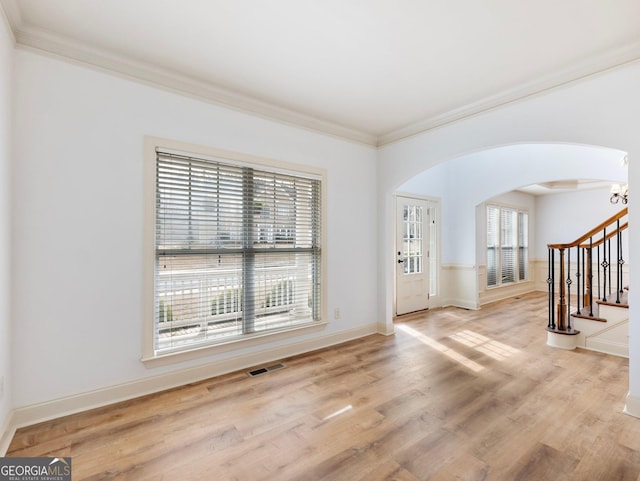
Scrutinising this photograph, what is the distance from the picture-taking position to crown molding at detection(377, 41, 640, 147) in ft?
7.55

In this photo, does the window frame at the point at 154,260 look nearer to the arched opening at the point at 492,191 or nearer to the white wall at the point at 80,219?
the white wall at the point at 80,219

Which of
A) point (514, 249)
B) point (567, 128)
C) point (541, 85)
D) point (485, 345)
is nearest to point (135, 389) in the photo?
point (485, 345)

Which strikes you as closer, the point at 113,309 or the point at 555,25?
the point at 555,25

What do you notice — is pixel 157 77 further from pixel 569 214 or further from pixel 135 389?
pixel 569 214

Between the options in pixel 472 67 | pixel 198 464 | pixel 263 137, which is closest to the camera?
pixel 198 464

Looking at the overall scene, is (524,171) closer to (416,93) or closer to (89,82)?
(416,93)

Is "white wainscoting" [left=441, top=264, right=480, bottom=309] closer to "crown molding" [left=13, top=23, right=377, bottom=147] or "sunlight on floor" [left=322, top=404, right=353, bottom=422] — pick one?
"crown molding" [left=13, top=23, right=377, bottom=147]

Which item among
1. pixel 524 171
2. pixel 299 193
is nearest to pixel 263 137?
pixel 299 193

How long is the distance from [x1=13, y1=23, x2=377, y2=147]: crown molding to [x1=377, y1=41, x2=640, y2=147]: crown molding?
1.15 metres

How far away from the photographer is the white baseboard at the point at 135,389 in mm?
2107

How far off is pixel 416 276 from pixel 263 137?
369cm

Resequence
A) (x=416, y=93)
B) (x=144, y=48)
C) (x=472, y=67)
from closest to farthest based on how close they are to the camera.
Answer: (x=144, y=48) → (x=472, y=67) → (x=416, y=93)

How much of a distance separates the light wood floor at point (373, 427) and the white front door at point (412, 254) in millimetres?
2048

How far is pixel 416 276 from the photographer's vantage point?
5.51 meters
